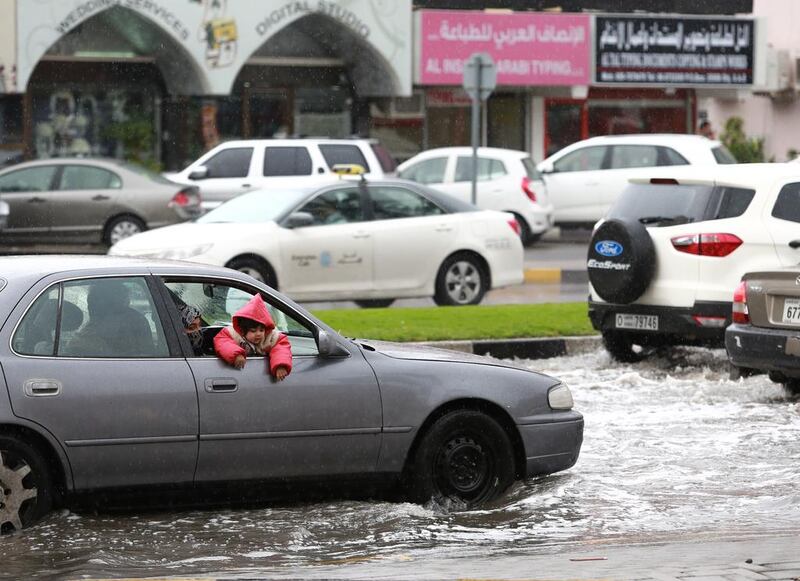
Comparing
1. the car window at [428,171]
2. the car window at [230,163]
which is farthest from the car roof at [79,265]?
the car window at [428,171]

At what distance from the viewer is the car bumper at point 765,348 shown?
11.0 m

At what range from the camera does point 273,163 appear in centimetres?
2514

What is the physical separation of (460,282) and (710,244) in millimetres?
5159

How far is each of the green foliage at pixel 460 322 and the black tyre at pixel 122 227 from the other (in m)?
8.81

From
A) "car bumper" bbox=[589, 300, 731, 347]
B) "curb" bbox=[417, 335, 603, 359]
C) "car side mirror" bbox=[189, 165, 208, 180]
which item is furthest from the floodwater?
"car side mirror" bbox=[189, 165, 208, 180]

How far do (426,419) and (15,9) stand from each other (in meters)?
23.3

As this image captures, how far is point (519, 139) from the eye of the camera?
36.2 metres

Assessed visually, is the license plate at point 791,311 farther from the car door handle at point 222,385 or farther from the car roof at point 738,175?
the car door handle at point 222,385

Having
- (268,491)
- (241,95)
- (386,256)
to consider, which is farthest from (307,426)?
(241,95)

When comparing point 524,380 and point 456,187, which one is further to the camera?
point 456,187

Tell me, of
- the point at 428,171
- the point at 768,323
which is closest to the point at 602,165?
the point at 428,171

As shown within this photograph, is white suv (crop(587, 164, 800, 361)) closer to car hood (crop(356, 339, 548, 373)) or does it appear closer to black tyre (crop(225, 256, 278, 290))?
black tyre (crop(225, 256, 278, 290))

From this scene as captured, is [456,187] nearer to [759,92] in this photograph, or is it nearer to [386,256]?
[386,256]

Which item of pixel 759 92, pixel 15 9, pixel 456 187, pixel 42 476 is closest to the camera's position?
pixel 42 476
